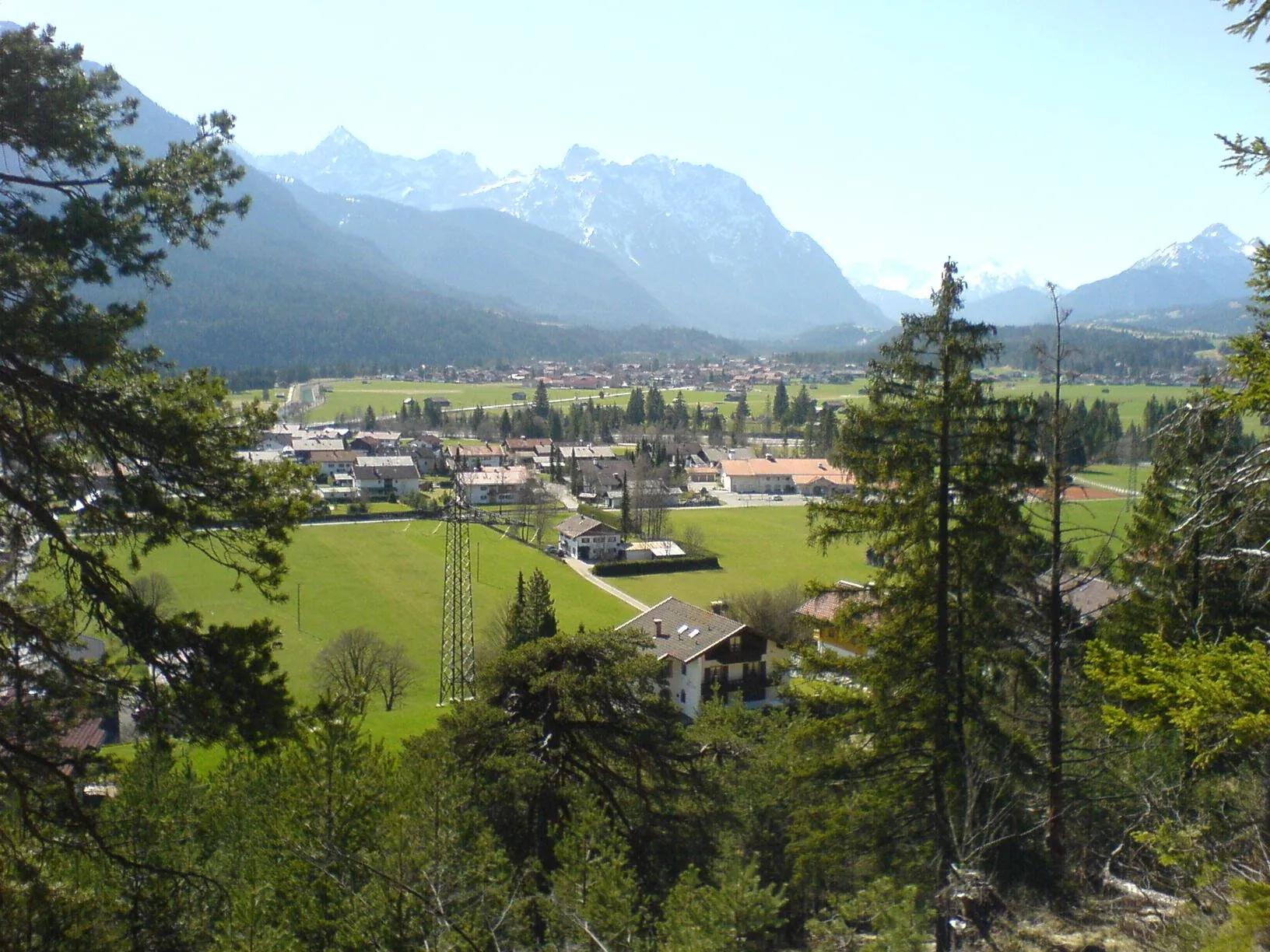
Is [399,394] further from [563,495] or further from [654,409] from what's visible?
[563,495]

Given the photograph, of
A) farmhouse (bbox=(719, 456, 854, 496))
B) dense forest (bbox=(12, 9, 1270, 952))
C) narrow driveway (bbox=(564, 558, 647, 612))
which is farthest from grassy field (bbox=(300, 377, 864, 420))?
dense forest (bbox=(12, 9, 1270, 952))

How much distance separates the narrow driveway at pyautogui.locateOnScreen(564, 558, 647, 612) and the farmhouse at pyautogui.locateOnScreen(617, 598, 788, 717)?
7928 millimetres

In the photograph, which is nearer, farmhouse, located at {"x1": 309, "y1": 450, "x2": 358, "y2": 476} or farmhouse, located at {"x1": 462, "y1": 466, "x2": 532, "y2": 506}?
farmhouse, located at {"x1": 462, "y1": 466, "x2": 532, "y2": 506}

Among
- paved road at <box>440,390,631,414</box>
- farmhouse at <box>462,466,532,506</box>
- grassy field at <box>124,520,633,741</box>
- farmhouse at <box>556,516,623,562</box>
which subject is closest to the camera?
grassy field at <box>124,520,633,741</box>

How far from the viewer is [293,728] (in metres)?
4.59

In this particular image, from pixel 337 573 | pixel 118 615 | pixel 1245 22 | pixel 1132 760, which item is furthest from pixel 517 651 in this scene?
pixel 337 573

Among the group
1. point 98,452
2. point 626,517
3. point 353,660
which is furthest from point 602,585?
point 98,452

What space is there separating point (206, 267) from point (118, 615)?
21587cm

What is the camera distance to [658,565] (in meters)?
37.6

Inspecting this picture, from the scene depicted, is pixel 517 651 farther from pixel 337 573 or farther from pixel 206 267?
pixel 206 267

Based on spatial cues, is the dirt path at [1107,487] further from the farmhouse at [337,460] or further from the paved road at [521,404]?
the paved road at [521,404]

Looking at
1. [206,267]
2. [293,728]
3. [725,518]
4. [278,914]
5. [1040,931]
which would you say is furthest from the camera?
[206,267]

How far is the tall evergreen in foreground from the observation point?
695cm

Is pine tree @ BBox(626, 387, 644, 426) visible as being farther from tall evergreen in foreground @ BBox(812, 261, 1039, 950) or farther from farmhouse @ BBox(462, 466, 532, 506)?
tall evergreen in foreground @ BBox(812, 261, 1039, 950)
